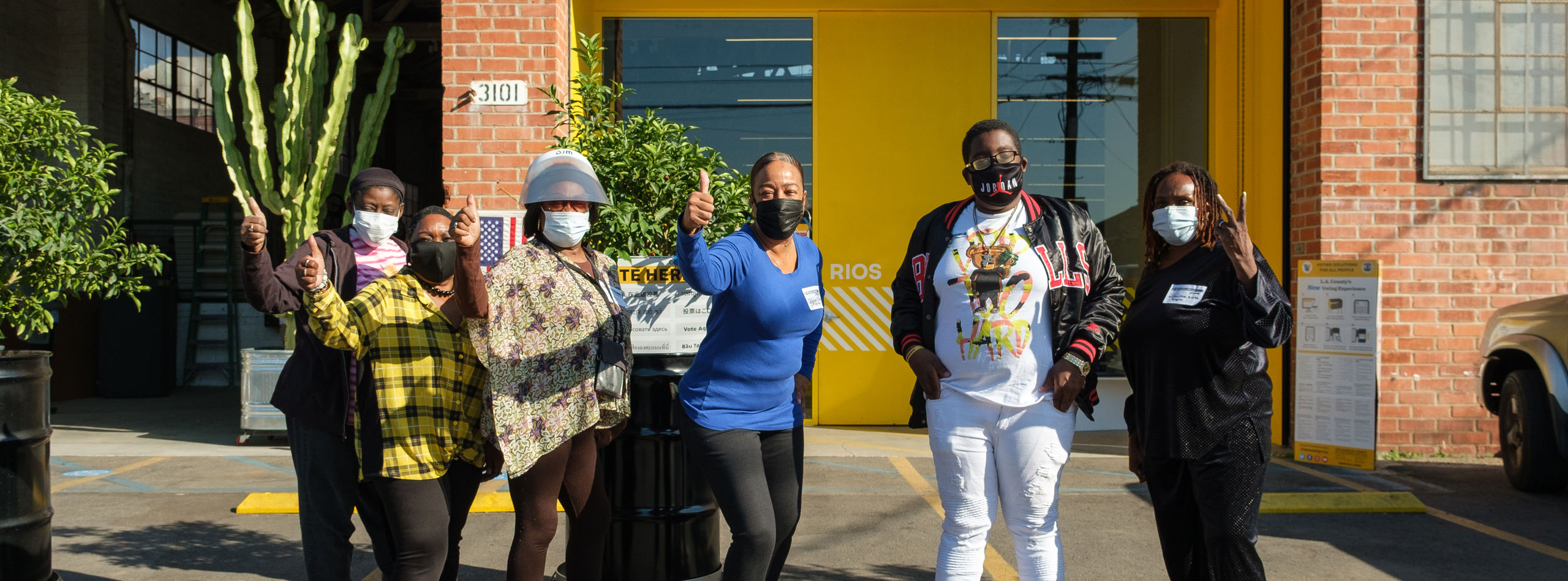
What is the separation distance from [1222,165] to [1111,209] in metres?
1.01

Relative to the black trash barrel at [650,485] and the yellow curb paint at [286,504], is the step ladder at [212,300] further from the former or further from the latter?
the black trash barrel at [650,485]

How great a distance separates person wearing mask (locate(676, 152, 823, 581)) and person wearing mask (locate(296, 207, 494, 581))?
A: 752 millimetres

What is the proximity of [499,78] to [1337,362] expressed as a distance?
6.26 metres

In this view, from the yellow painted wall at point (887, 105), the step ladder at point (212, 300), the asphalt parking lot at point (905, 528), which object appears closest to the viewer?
the asphalt parking lot at point (905, 528)

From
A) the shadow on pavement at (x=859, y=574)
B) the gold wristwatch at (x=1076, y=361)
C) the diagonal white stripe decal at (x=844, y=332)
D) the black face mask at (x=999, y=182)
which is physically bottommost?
the shadow on pavement at (x=859, y=574)

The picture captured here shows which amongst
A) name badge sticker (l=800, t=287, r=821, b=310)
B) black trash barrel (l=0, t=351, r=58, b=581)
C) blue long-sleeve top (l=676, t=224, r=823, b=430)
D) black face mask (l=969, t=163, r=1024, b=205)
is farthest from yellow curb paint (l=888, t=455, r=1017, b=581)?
black trash barrel (l=0, t=351, r=58, b=581)

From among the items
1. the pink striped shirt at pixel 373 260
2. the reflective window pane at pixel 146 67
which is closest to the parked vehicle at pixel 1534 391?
the pink striped shirt at pixel 373 260

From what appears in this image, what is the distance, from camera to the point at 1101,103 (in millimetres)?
9164

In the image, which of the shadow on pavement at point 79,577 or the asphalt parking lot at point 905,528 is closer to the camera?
the shadow on pavement at point 79,577

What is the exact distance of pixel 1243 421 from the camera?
10.4ft

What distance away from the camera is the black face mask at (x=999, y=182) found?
10.3ft

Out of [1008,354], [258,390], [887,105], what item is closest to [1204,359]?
[1008,354]

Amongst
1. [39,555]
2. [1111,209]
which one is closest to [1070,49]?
[1111,209]

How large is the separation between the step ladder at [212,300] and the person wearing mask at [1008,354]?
13.7 m
